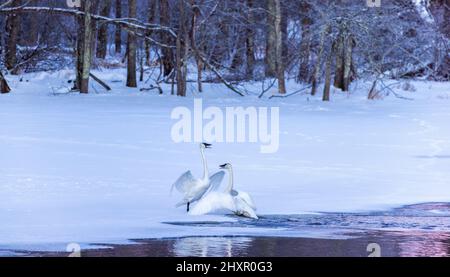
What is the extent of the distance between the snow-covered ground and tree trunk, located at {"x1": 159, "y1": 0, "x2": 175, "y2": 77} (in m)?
7.42

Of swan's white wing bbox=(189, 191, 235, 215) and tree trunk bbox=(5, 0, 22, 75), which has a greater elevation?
tree trunk bbox=(5, 0, 22, 75)

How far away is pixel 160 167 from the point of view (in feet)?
52.7

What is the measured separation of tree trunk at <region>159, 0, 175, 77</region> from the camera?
36831 mm

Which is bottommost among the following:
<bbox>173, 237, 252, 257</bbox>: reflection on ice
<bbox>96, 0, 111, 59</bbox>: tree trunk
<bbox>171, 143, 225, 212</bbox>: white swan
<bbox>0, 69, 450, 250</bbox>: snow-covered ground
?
<bbox>0, 69, 450, 250</bbox>: snow-covered ground

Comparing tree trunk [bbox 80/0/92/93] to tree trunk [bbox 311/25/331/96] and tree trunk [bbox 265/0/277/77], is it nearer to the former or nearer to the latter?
tree trunk [bbox 265/0/277/77]

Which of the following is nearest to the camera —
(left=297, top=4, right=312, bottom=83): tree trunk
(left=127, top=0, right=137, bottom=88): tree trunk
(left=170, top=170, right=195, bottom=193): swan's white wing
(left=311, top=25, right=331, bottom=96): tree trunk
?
(left=170, top=170, right=195, bottom=193): swan's white wing

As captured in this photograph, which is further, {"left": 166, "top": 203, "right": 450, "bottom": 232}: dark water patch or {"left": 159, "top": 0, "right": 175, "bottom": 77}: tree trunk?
{"left": 159, "top": 0, "right": 175, "bottom": 77}: tree trunk

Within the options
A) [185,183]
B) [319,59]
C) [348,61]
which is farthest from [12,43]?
[185,183]

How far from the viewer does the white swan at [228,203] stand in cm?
1162

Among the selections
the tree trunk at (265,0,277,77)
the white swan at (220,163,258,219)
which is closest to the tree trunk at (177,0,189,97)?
the tree trunk at (265,0,277,77)

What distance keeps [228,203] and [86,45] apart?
21.7 meters

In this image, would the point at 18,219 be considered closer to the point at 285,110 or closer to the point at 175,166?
the point at 175,166

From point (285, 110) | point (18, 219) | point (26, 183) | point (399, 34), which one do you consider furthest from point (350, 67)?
point (18, 219)

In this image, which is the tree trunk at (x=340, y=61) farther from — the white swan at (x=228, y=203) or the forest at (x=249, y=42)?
the white swan at (x=228, y=203)
